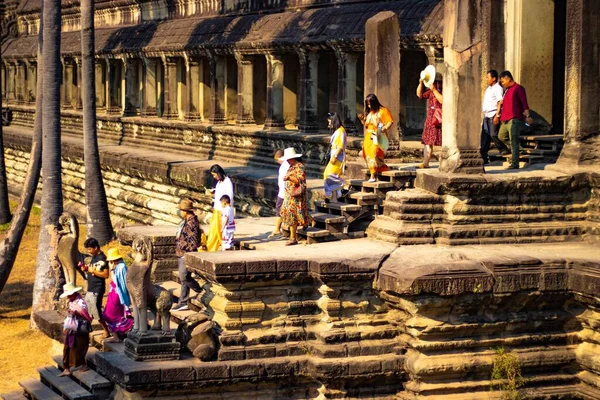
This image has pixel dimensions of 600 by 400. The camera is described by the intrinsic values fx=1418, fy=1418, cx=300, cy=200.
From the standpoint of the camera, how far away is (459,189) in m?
13.3

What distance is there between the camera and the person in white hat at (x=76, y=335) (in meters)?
13.1

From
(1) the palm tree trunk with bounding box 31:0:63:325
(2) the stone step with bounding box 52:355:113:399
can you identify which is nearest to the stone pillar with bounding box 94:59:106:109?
(1) the palm tree trunk with bounding box 31:0:63:325

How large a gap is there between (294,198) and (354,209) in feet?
2.36

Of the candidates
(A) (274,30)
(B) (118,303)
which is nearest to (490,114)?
(B) (118,303)

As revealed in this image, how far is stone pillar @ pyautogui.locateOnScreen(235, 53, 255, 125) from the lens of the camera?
85.2 feet

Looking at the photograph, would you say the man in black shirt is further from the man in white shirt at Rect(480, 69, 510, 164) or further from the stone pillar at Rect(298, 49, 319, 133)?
the stone pillar at Rect(298, 49, 319, 133)

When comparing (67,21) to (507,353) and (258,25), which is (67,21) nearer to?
(258,25)

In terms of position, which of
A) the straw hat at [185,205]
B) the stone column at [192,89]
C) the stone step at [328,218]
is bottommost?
the stone step at [328,218]

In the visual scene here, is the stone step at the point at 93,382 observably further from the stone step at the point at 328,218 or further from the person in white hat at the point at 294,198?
the stone step at the point at 328,218

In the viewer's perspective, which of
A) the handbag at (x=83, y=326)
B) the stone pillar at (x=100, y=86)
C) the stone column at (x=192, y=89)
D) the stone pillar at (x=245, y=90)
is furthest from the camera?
the stone pillar at (x=100, y=86)

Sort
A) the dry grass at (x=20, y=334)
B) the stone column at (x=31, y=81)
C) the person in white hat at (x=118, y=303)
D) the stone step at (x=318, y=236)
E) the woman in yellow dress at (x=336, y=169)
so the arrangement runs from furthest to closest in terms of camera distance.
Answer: the stone column at (x=31, y=81) < the dry grass at (x=20, y=334) < the woman in yellow dress at (x=336, y=169) < the stone step at (x=318, y=236) < the person in white hat at (x=118, y=303)

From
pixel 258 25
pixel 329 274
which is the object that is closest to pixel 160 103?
pixel 258 25

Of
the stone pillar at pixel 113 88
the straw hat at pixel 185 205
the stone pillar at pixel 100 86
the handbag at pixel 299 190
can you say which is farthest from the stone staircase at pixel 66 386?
the stone pillar at pixel 100 86

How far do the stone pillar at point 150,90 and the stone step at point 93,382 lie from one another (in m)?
18.9
